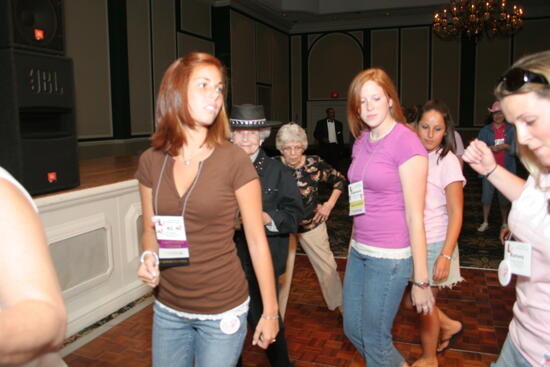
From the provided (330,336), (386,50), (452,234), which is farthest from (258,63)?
(452,234)

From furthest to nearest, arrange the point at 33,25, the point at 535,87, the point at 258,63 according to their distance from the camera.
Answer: the point at 258,63 → the point at 33,25 → the point at 535,87

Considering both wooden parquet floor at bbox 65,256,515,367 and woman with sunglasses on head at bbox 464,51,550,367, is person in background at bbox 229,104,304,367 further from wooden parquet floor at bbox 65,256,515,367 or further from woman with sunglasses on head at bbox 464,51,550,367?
woman with sunglasses on head at bbox 464,51,550,367

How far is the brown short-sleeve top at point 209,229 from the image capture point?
4.67ft

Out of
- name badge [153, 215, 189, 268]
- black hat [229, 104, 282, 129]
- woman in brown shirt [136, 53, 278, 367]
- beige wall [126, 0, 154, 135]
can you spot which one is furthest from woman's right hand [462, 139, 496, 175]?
beige wall [126, 0, 154, 135]

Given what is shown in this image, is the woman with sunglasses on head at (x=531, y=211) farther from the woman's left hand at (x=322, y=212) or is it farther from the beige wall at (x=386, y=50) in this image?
the beige wall at (x=386, y=50)

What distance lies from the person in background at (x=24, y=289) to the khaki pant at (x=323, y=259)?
2.61 metres

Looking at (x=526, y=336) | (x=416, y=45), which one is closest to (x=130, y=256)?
(x=526, y=336)

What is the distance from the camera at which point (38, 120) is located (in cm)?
275

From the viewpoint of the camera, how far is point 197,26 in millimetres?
10172

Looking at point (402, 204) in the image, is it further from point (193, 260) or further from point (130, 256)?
point (130, 256)

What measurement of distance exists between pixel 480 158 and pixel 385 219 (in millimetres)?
472

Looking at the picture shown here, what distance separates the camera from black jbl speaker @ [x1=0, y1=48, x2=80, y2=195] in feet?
8.25

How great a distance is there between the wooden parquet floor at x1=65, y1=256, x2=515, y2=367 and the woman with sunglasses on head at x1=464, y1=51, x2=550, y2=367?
1.50m

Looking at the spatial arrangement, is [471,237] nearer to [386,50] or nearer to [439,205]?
[439,205]
